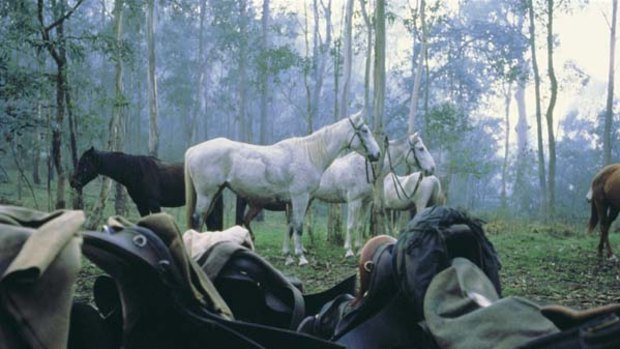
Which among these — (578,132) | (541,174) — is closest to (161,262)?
(541,174)

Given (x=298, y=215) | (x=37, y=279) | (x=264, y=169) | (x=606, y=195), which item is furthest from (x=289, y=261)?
(x=37, y=279)

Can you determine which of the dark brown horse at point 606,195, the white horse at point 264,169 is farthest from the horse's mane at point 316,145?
the dark brown horse at point 606,195

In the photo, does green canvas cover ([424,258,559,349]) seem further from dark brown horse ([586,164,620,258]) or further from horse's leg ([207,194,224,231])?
dark brown horse ([586,164,620,258])

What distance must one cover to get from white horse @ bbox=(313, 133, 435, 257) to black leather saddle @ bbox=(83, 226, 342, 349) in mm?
9567

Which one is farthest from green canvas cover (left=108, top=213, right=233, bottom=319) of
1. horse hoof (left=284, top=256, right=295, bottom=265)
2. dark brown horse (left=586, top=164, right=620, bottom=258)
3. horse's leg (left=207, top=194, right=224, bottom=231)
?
dark brown horse (left=586, top=164, right=620, bottom=258)

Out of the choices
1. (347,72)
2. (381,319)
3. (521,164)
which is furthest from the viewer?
(521,164)

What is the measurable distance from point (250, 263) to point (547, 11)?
20659 mm

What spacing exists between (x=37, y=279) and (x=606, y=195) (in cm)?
964

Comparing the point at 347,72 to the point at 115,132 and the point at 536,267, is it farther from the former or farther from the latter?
the point at 536,267

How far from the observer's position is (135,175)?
938cm

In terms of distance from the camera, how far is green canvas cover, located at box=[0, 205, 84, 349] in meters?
0.94

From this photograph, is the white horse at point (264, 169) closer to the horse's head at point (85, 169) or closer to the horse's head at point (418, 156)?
the horse's head at point (85, 169)

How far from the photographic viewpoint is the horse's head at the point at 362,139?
29.8 feet

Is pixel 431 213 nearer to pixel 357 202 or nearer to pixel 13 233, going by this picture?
pixel 13 233
